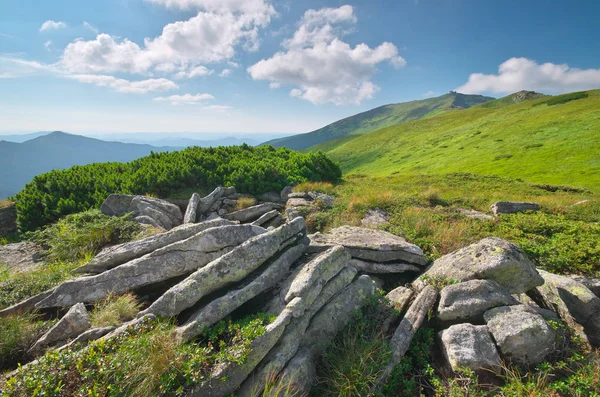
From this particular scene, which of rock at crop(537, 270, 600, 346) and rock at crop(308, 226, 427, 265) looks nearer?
rock at crop(537, 270, 600, 346)

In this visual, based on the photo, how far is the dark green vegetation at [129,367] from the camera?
471 centimetres

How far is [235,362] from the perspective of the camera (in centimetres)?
543

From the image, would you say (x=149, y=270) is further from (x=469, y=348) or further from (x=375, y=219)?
(x=375, y=219)

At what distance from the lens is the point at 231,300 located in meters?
6.82

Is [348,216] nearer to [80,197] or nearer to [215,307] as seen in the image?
[215,307]

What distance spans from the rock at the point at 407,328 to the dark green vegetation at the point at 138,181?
1756 centimetres

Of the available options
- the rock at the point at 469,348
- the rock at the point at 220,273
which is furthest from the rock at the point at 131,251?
the rock at the point at 469,348

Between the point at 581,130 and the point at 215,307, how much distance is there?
248 feet

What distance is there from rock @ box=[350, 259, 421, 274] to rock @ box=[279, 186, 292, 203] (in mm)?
13457

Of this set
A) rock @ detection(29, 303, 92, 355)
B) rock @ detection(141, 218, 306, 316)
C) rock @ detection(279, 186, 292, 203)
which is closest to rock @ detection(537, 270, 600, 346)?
rock @ detection(141, 218, 306, 316)

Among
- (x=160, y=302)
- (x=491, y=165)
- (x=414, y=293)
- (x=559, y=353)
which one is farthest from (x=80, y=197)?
(x=491, y=165)

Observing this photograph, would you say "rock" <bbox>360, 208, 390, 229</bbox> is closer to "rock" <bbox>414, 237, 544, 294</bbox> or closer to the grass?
"rock" <bbox>414, 237, 544, 294</bbox>

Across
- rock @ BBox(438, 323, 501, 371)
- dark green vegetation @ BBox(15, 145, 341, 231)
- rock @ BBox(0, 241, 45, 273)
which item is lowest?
rock @ BBox(438, 323, 501, 371)

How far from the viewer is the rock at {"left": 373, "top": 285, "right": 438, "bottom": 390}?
20.2 ft
